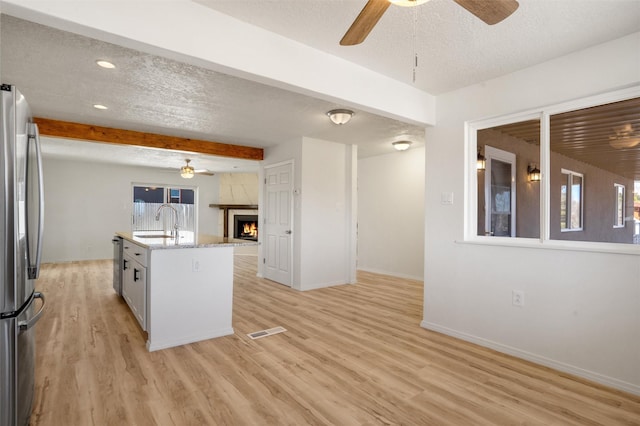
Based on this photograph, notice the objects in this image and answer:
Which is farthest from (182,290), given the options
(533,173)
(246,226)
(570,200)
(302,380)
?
(246,226)

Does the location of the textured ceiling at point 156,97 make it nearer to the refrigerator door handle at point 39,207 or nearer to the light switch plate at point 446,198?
the refrigerator door handle at point 39,207

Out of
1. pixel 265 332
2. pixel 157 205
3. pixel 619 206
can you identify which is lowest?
pixel 265 332

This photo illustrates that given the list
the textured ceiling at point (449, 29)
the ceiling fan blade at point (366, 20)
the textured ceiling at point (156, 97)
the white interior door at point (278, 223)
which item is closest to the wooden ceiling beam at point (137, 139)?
the textured ceiling at point (156, 97)

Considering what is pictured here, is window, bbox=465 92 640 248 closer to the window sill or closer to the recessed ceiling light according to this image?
the window sill

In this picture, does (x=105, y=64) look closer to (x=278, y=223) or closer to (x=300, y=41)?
(x=300, y=41)

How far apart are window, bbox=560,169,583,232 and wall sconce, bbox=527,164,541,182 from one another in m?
0.20

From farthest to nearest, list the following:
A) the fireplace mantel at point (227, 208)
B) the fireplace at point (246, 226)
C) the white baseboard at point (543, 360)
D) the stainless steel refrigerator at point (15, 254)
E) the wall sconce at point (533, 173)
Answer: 1. the fireplace at point (246, 226)
2. the fireplace mantel at point (227, 208)
3. the wall sconce at point (533, 173)
4. the white baseboard at point (543, 360)
5. the stainless steel refrigerator at point (15, 254)

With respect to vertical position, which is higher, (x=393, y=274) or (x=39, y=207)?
(x=39, y=207)

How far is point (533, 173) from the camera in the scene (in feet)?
9.61

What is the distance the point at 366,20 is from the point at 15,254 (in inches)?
77.2

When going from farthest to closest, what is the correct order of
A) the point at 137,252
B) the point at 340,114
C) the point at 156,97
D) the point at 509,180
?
the point at 340,114, the point at 156,97, the point at 137,252, the point at 509,180

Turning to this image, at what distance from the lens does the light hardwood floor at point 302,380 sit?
1.96 meters

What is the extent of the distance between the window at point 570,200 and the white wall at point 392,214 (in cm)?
308

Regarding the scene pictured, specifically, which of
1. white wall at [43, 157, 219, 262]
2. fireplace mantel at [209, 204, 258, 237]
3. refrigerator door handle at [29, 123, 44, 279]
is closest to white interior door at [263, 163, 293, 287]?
fireplace mantel at [209, 204, 258, 237]
